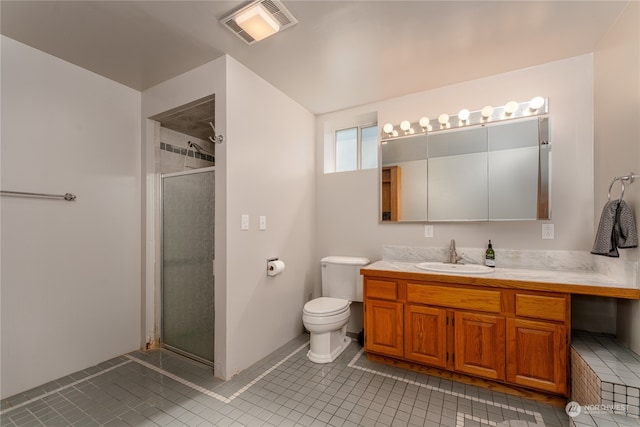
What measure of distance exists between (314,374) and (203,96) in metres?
2.31

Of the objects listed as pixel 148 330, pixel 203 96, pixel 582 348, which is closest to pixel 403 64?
pixel 203 96

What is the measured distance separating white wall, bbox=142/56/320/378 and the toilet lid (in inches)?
13.0

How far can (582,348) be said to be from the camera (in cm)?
166

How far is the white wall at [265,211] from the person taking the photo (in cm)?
207

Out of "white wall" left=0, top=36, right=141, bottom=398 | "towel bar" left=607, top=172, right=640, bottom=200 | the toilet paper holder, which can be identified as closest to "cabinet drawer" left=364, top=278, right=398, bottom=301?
the toilet paper holder

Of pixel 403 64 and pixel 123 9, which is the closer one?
pixel 123 9

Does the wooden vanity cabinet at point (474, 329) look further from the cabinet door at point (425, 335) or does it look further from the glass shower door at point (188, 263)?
the glass shower door at point (188, 263)

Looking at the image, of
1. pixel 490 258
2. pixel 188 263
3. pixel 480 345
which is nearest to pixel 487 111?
pixel 490 258

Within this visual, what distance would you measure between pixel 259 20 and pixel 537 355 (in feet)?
8.73

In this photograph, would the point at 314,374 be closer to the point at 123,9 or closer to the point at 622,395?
the point at 622,395

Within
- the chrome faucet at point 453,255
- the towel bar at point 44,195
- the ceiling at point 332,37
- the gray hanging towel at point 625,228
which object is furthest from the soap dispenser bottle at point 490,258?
the towel bar at point 44,195

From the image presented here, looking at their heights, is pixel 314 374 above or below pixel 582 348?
below

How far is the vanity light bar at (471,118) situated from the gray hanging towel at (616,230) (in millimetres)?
912

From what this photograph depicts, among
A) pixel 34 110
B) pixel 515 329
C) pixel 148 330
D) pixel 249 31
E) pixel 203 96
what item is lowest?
pixel 148 330
